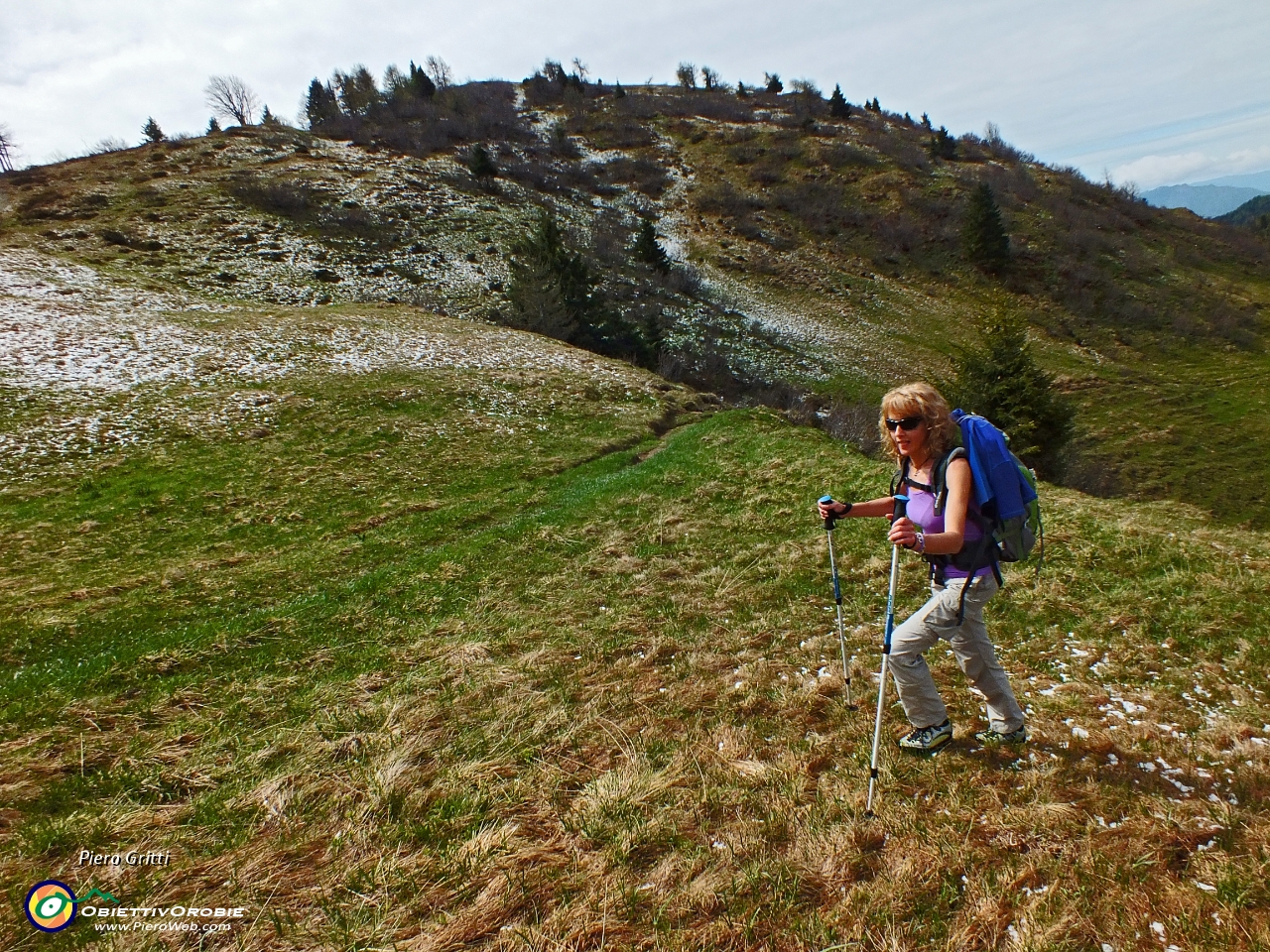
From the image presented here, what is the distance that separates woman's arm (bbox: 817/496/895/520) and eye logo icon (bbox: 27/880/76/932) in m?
6.55

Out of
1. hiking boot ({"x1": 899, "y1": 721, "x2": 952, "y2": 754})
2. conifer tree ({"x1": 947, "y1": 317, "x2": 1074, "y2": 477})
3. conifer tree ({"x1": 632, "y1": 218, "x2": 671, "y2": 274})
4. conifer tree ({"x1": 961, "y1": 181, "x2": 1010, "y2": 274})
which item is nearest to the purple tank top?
hiking boot ({"x1": 899, "y1": 721, "x2": 952, "y2": 754})

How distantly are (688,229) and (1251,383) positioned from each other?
56929 mm

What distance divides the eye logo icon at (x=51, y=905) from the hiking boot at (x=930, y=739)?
22.3ft

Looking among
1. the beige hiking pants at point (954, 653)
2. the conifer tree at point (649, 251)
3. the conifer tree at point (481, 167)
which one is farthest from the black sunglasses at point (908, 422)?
the conifer tree at point (481, 167)

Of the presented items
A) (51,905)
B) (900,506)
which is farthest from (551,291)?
(51,905)

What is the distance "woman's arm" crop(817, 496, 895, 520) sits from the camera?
498cm

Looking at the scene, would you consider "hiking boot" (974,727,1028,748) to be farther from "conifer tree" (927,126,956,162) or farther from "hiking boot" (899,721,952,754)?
"conifer tree" (927,126,956,162)

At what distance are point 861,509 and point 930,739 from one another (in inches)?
87.5

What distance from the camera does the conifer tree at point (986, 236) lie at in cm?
6800

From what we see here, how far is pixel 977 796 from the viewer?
4516 mm

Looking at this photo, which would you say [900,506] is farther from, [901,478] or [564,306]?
[564,306]

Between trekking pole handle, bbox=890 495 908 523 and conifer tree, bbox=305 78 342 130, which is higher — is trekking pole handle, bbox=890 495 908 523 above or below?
below

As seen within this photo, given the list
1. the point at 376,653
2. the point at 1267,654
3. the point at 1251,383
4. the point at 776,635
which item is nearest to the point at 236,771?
the point at 376,653

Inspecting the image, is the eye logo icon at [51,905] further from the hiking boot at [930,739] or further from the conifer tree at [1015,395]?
the conifer tree at [1015,395]
